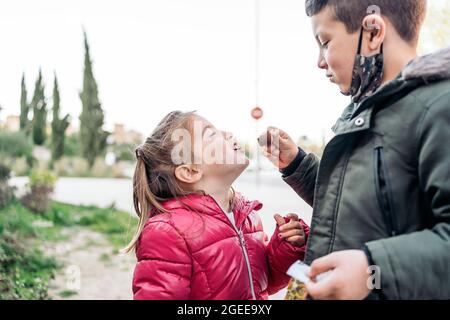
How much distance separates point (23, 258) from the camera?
4141 millimetres

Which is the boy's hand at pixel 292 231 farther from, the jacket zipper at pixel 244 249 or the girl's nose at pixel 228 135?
the girl's nose at pixel 228 135

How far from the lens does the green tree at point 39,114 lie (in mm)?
5809

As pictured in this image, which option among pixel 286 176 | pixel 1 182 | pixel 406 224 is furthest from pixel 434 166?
pixel 1 182

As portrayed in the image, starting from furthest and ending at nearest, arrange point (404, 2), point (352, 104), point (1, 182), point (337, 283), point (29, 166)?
point (29, 166) < point (1, 182) < point (352, 104) < point (404, 2) < point (337, 283)

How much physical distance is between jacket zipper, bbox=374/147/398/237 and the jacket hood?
0.47 ft

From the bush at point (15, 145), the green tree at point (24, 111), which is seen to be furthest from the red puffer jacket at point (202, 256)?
the green tree at point (24, 111)

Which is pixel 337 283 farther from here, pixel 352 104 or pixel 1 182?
pixel 1 182

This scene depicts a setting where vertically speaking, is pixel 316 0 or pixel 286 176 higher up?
pixel 316 0

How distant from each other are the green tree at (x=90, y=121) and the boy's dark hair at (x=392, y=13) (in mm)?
6602

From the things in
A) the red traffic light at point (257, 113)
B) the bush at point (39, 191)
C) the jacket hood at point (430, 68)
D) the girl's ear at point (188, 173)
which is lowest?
the bush at point (39, 191)

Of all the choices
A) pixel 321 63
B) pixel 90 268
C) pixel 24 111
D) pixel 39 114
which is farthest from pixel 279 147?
pixel 39 114

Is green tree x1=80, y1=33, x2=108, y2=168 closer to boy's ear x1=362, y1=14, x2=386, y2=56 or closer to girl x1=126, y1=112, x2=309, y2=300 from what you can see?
girl x1=126, y1=112, x2=309, y2=300

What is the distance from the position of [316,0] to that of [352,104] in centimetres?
24

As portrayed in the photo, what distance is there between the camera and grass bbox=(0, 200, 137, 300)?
357cm
